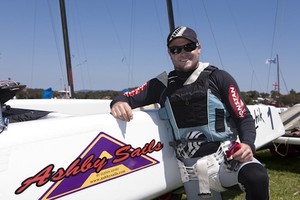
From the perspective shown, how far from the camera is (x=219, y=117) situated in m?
2.09

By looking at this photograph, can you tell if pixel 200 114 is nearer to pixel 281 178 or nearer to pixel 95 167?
pixel 95 167

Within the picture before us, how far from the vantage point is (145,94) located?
2314 millimetres

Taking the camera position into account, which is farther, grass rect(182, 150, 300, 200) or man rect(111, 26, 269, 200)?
grass rect(182, 150, 300, 200)

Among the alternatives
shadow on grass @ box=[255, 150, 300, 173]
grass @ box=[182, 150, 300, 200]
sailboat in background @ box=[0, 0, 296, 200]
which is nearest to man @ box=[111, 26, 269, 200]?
sailboat in background @ box=[0, 0, 296, 200]

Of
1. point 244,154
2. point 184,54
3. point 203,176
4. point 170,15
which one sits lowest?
point 203,176

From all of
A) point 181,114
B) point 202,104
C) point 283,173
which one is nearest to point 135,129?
Answer: point 181,114

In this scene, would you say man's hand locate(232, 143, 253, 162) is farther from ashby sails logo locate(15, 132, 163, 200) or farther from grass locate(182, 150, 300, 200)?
grass locate(182, 150, 300, 200)

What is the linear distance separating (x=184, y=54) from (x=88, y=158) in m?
0.87

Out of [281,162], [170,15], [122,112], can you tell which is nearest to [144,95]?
[122,112]

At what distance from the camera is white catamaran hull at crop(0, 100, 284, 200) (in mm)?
1579

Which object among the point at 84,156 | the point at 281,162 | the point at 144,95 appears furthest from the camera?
the point at 281,162

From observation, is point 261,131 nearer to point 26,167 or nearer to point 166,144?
point 166,144

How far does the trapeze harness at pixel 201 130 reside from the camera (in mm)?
2035

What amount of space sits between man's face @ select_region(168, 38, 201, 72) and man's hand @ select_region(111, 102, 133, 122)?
43 centimetres
